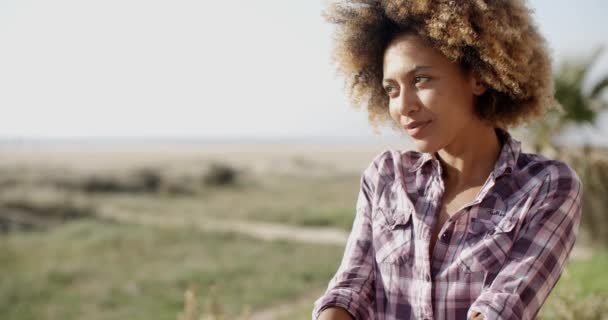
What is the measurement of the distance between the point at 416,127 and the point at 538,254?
0.41 meters

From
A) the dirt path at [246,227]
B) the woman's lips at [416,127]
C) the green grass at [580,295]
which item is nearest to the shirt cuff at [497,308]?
the woman's lips at [416,127]

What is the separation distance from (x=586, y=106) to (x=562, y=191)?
6508mm

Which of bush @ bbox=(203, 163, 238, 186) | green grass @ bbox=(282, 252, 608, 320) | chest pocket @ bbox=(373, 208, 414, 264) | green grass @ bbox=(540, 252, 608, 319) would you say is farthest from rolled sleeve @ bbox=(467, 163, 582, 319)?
bush @ bbox=(203, 163, 238, 186)

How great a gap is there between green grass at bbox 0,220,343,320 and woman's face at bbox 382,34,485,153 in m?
6.16

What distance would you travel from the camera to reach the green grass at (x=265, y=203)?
617 inches

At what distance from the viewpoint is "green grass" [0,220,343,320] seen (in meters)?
8.10

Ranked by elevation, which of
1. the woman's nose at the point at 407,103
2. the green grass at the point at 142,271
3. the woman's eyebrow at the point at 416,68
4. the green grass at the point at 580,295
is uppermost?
the woman's eyebrow at the point at 416,68

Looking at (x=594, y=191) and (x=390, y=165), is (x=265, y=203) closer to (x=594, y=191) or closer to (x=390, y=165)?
(x=594, y=191)

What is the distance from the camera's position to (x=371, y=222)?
1683 millimetres

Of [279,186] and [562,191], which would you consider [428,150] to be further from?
[279,186]

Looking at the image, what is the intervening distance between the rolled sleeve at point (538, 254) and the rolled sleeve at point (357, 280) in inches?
11.8

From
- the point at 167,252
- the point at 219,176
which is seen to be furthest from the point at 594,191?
the point at 219,176

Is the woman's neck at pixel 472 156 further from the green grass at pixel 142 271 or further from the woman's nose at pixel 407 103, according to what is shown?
the green grass at pixel 142 271

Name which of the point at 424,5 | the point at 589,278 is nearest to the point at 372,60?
the point at 424,5
